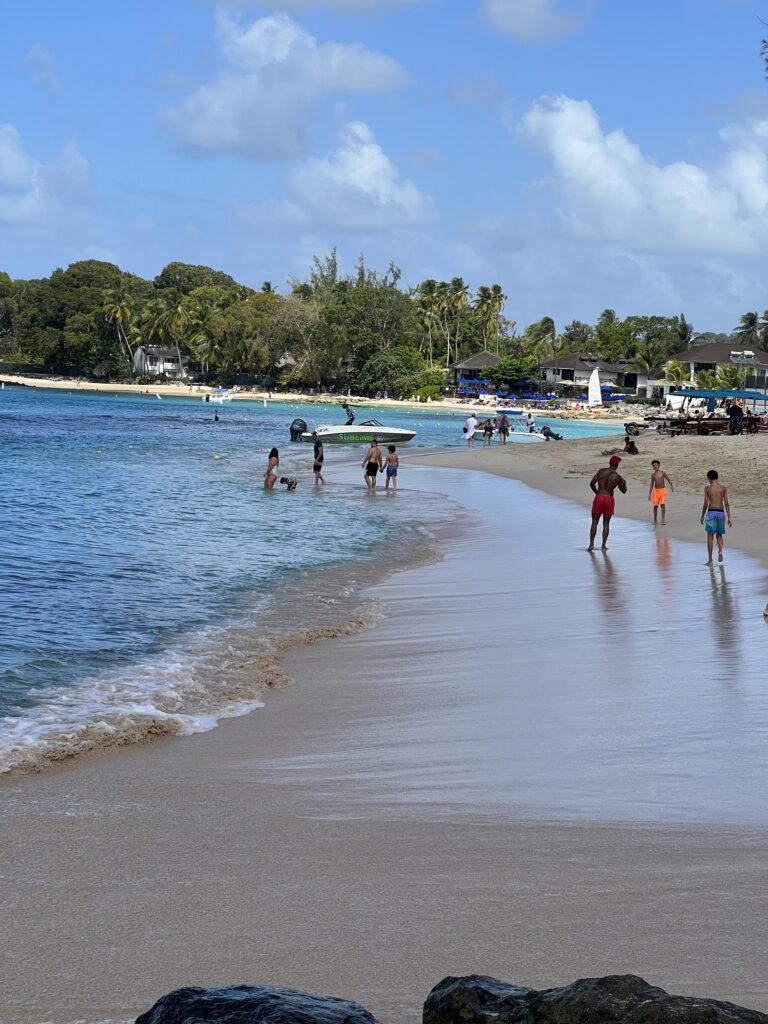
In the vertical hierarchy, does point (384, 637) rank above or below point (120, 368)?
below

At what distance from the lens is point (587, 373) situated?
128 metres

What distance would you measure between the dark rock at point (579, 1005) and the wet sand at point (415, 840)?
44.7 inches

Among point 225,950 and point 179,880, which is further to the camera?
point 179,880

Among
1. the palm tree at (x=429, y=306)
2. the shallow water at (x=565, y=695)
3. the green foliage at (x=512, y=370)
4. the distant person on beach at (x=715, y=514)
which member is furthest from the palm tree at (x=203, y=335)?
the shallow water at (x=565, y=695)

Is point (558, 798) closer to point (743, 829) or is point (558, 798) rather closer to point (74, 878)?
point (743, 829)

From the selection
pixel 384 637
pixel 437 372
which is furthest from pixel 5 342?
pixel 384 637

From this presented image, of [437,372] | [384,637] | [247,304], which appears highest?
[247,304]

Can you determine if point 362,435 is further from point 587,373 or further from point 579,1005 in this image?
point 587,373

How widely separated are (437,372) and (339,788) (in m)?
118

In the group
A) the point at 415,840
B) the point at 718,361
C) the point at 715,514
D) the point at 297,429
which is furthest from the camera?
the point at 718,361

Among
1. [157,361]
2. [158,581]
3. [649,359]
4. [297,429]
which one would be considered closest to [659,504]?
[158,581]

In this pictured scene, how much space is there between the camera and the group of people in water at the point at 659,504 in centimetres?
1662

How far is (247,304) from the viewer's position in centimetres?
12875

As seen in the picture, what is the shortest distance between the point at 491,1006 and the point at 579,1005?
260 mm
